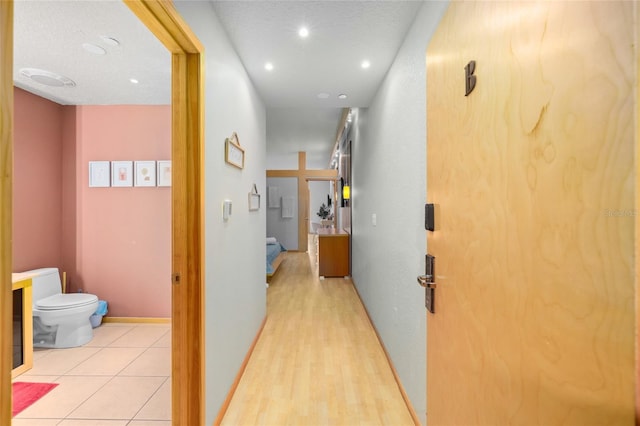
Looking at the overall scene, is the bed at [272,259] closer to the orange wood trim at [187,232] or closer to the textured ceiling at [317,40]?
the textured ceiling at [317,40]

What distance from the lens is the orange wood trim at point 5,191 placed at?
57 cm

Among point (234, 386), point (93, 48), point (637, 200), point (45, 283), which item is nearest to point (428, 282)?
A: point (637, 200)

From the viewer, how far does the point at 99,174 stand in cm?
309

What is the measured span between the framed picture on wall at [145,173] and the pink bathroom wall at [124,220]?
2.7 inches

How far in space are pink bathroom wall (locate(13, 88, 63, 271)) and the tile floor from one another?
974mm

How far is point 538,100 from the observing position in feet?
1.89

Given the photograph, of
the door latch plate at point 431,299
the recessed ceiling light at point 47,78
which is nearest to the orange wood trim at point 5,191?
the door latch plate at point 431,299

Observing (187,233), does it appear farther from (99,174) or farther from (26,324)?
(99,174)

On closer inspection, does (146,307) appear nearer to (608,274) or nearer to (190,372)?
(190,372)

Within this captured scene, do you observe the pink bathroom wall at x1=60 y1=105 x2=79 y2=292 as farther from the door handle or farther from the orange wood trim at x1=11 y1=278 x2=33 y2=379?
the door handle

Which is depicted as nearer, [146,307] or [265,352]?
[265,352]

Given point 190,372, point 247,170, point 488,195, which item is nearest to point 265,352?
point 190,372

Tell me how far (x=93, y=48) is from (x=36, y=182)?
69.6 inches

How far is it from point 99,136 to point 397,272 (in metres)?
3.46
